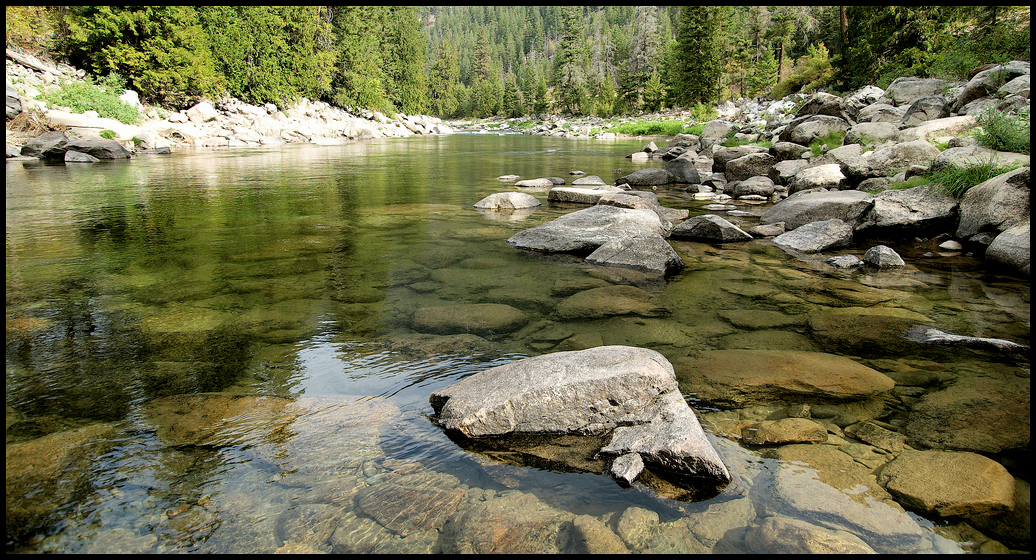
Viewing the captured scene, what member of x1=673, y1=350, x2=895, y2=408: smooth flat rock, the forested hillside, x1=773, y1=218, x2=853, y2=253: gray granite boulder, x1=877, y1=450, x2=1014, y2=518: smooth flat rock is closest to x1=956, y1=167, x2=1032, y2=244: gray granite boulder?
x1=773, y1=218, x2=853, y2=253: gray granite boulder

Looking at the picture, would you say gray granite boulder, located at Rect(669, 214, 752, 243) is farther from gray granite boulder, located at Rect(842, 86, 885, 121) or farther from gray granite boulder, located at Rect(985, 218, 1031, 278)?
gray granite boulder, located at Rect(842, 86, 885, 121)

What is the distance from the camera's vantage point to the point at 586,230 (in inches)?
287

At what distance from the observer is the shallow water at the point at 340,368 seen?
2.37 m

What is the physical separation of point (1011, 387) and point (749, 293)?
7.37ft

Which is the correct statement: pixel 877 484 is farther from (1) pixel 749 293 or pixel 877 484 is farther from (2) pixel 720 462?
(1) pixel 749 293

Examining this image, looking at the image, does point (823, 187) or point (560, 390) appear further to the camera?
point (823, 187)

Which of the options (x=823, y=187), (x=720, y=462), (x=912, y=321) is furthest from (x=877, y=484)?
(x=823, y=187)

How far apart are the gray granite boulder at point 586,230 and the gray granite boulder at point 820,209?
2.41m

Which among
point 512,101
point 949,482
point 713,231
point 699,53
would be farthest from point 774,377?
point 512,101

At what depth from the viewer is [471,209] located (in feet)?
33.9

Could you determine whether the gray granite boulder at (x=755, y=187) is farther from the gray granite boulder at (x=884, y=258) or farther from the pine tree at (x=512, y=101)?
the pine tree at (x=512, y=101)

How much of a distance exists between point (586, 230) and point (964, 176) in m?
5.22

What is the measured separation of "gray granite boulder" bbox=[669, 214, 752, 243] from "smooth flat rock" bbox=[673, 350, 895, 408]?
405cm

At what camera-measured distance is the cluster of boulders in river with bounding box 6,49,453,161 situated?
65.0ft
